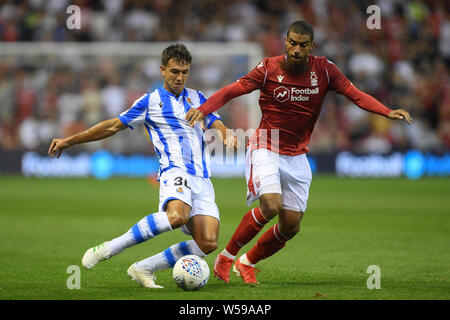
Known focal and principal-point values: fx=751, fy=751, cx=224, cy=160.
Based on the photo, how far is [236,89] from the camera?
6332 mm

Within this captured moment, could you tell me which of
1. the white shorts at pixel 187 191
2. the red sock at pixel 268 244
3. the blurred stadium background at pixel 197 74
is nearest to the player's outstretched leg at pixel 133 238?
the white shorts at pixel 187 191

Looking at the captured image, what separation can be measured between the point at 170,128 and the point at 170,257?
109 centimetres

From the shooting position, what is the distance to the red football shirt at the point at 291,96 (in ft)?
21.1

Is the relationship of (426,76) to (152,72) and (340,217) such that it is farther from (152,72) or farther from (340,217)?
(340,217)

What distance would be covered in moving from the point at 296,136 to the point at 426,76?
15.5 meters

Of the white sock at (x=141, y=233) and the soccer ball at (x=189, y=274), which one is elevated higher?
the white sock at (x=141, y=233)

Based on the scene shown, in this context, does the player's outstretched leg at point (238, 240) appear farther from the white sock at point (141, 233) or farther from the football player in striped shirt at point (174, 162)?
the white sock at point (141, 233)

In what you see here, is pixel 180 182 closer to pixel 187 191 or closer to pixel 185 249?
pixel 187 191

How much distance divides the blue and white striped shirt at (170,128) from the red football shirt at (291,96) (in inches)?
18.8

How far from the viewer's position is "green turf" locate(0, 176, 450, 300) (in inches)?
236

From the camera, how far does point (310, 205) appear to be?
45.1ft

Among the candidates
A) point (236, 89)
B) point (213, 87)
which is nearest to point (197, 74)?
point (213, 87)

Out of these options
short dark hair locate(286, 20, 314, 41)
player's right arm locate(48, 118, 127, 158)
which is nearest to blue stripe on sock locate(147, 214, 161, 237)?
player's right arm locate(48, 118, 127, 158)

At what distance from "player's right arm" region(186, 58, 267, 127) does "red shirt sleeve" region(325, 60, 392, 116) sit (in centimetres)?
59
